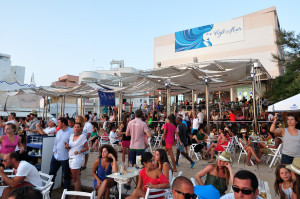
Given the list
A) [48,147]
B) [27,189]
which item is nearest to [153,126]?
[48,147]

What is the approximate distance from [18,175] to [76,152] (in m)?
1.06

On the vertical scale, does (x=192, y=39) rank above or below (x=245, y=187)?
above

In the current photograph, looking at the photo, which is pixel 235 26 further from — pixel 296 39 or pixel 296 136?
pixel 296 136

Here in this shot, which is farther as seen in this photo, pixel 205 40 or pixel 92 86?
pixel 205 40

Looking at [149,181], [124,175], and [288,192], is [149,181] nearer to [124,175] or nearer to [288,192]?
[124,175]

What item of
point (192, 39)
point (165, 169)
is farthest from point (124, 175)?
point (192, 39)

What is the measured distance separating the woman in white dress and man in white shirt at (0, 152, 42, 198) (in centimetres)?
76

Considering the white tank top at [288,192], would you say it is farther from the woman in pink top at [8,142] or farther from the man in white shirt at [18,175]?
the woman in pink top at [8,142]

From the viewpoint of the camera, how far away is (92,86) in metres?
11.0

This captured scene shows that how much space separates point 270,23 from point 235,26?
343cm

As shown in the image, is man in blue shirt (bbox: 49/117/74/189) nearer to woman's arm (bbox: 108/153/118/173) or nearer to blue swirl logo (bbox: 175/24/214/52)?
woman's arm (bbox: 108/153/118/173)

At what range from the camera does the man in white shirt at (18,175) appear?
9.11 feet

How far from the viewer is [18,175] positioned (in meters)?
2.79

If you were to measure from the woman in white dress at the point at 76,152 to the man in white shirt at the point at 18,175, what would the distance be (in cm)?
76
